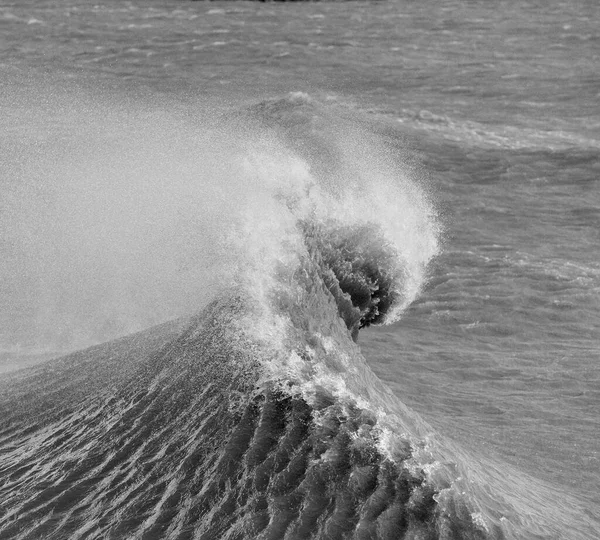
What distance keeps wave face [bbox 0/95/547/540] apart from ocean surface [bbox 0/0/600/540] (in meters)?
0.02

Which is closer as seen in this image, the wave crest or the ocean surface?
the ocean surface

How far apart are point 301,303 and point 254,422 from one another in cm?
172

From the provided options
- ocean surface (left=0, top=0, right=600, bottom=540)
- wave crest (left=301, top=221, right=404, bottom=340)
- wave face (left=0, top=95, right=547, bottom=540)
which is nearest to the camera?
wave face (left=0, top=95, right=547, bottom=540)

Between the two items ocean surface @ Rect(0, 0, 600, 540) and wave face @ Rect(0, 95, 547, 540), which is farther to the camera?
ocean surface @ Rect(0, 0, 600, 540)

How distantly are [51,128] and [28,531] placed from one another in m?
18.1

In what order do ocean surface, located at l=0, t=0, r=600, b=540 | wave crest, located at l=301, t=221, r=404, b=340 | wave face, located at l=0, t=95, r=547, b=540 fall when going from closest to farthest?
wave face, located at l=0, t=95, r=547, b=540 < ocean surface, located at l=0, t=0, r=600, b=540 < wave crest, located at l=301, t=221, r=404, b=340

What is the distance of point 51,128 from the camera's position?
82.3 feet

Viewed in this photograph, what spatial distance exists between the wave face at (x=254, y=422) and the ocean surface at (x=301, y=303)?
2cm

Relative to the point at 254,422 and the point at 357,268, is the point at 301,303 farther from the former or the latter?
the point at 357,268

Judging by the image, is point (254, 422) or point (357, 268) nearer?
point (254, 422)

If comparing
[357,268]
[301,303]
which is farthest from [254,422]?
[357,268]

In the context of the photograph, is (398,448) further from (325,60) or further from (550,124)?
(325,60)

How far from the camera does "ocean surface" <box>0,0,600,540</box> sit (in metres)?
8.42

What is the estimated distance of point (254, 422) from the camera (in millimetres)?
8891
